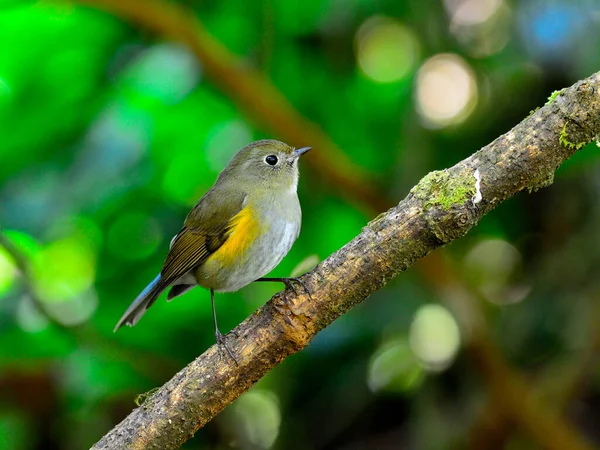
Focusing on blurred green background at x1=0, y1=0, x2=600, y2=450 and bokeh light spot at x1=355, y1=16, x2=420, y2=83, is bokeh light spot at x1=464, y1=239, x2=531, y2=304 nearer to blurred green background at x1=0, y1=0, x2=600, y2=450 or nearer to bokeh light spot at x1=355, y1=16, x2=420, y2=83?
blurred green background at x1=0, y1=0, x2=600, y2=450

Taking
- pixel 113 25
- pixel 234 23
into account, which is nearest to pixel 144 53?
pixel 113 25

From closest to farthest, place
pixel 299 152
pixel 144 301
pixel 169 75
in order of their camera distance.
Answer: pixel 144 301 → pixel 299 152 → pixel 169 75

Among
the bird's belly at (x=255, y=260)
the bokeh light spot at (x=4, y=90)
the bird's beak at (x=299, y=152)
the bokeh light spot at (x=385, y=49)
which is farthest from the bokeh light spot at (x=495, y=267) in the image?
the bokeh light spot at (x=4, y=90)

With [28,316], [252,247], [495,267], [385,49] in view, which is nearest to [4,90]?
[28,316]

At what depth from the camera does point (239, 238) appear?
10.0ft

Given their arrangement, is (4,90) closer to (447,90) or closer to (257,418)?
(257,418)

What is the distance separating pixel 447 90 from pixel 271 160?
1.59 metres

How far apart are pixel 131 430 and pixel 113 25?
105 inches

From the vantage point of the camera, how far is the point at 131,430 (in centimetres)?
228

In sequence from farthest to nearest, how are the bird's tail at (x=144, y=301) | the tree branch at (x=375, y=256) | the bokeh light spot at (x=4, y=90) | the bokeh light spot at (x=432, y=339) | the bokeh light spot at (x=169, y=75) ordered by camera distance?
the bokeh light spot at (x=432, y=339), the bokeh light spot at (x=4, y=90), the bokeh light spot at (x=169, y=75), the bird's tail at (x=144, y=301), the tree branch at (x=375, y=256)

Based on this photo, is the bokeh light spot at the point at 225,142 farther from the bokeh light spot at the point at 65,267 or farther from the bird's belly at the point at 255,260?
the bird's belly at the point at 255,260

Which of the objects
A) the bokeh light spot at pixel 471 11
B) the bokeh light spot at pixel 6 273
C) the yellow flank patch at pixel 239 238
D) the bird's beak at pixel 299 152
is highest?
the bokeh light spot at pixel 6 273

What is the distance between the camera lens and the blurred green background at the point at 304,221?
12.5 ft

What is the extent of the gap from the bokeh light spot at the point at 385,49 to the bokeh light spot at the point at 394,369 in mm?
1608
